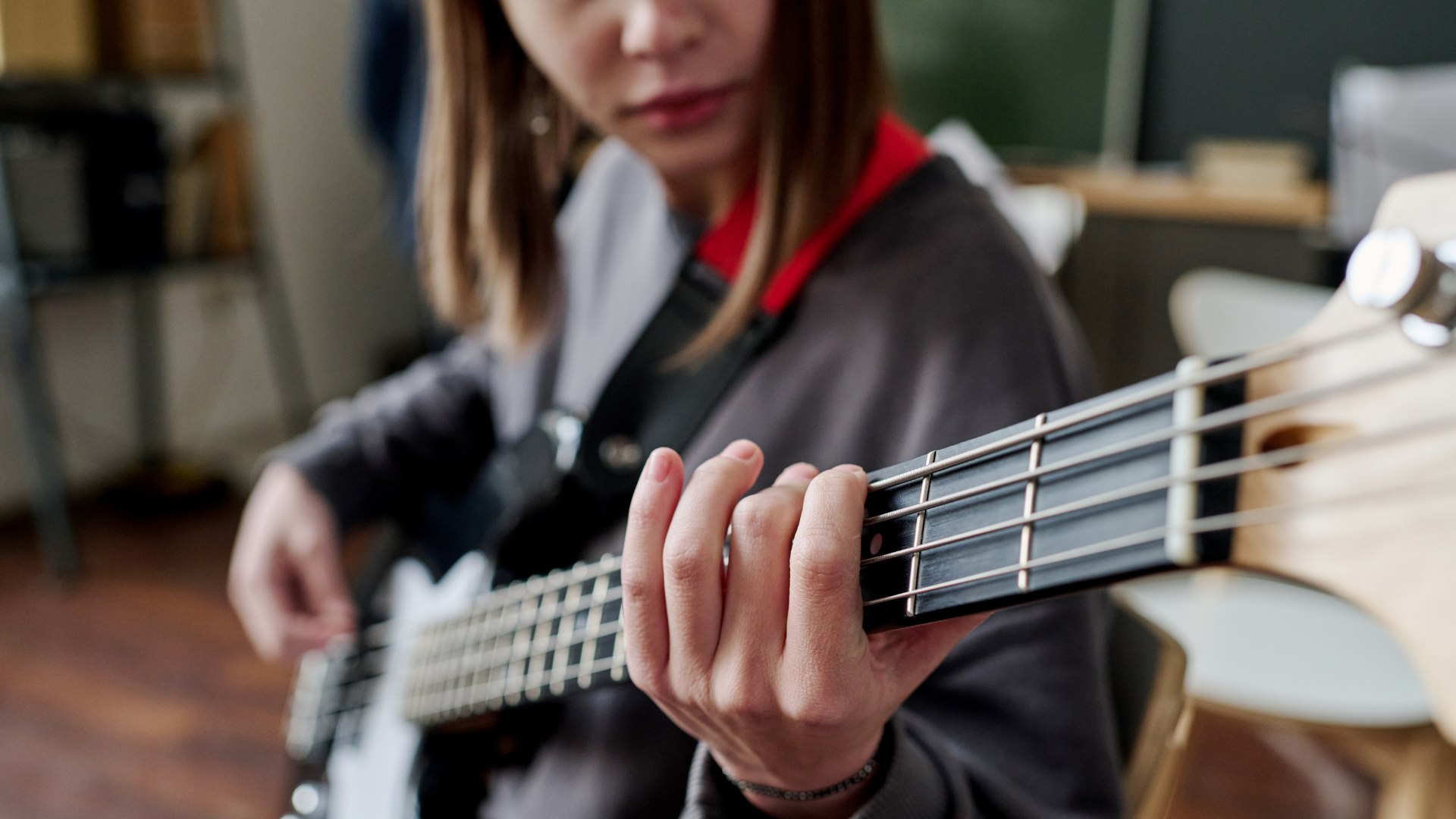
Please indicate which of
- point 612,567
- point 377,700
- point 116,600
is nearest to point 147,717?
point 116,600

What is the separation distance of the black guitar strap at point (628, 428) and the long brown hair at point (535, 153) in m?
0.02

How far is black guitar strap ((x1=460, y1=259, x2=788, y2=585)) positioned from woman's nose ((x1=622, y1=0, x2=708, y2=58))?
0.56 ft

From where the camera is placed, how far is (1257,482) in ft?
0.94

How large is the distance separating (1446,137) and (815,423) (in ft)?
5.24

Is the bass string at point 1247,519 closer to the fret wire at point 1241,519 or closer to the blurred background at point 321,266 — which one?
the fret wire at point 1241,519

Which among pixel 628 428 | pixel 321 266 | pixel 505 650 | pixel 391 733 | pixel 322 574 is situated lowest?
pixel 321 266

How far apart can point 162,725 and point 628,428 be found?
152 cm

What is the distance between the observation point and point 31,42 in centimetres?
207

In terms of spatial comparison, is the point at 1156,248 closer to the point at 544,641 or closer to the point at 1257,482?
the point at 544,641

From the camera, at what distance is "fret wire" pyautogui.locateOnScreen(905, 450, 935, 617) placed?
0.38 m

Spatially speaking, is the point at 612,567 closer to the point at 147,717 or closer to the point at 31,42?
the point at 147,717

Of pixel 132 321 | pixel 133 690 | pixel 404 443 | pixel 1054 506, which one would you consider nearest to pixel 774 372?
pixel 1054 506

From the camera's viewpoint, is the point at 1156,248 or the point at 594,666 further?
the point at 1156,248

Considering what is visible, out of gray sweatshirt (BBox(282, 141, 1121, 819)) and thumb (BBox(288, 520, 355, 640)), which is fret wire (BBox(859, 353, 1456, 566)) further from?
thumb (BBox(288, 520, 355, 640))
